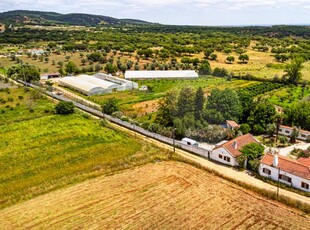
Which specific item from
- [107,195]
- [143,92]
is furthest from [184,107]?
[143,92]

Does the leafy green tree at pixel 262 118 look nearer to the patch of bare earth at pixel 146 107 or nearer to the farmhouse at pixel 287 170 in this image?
the farmhouse at pixel 287 170

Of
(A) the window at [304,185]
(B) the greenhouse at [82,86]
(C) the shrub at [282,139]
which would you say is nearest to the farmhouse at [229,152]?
(C) the shrub at [282,139]

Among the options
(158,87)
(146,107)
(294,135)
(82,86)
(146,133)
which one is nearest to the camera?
(294,135)

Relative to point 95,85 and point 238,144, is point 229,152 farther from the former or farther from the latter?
point 95,85

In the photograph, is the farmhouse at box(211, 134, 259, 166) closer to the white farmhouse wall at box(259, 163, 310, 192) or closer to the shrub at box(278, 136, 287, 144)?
the white farmhouse wall at box(259, 163, 310, 192)

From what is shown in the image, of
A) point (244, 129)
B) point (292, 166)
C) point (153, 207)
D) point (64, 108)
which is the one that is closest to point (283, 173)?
point (292, 166)
